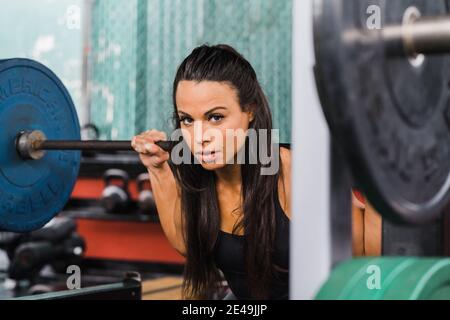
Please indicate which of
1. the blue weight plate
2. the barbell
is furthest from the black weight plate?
the blue weight plate

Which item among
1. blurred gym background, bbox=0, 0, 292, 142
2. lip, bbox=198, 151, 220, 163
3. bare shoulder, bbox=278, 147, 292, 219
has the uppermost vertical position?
blurred gym background, bbox=0, 0, 292, 142

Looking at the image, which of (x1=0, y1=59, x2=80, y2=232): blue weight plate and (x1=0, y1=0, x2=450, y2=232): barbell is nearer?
(x1=0, y1=0, x2=450, y2=232): barbell

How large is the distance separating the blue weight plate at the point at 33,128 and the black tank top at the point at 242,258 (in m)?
0.50

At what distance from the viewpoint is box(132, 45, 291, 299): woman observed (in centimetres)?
172

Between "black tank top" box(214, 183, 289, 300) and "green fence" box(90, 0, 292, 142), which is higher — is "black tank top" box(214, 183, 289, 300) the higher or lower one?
the lower one

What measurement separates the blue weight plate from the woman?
318 millimetres

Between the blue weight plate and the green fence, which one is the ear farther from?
the blue weight plate

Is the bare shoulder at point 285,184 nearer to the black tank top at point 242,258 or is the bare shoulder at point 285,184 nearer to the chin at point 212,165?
A: the black tank top at point 242,258

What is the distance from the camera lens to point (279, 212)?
179cm

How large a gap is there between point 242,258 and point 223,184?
205 millimetres

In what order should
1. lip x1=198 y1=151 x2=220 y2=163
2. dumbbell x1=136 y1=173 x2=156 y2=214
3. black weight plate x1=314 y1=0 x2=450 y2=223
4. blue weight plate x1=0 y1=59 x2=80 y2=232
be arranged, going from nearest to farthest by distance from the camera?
black weight plate x1=314 y1=0 x2=450 y2=223, lip x1=198 y1=151 x2=220 y2=163, blue weight plate x1=0 y1=59 x2=80 y2=232, dumbbell x1=136 y1=173 x2=156 y2=214
